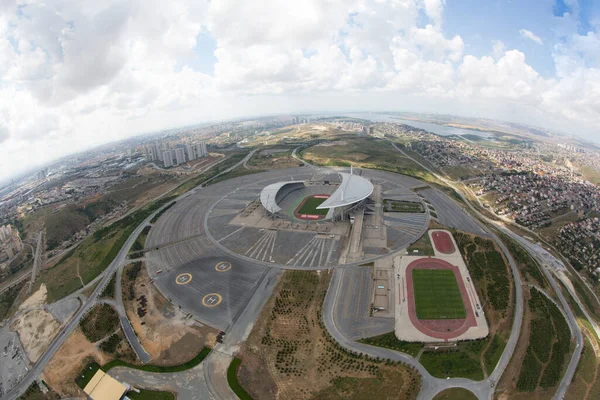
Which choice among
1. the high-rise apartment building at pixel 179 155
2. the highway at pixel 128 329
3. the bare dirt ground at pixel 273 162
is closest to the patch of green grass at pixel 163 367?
the highway at pixel 128 329

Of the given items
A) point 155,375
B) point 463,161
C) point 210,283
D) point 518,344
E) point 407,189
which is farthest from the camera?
point 463,161

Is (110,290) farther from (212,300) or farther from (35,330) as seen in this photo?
(212,300)

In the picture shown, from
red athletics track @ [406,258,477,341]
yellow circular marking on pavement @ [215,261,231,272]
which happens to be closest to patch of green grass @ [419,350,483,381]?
red athletics track @ [406,258,477,341]

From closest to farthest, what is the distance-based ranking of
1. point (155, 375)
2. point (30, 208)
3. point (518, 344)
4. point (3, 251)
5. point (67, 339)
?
point (155, 375) < point (518, 344) < point (67, 339) < point (3, 251) < point (30, 208)

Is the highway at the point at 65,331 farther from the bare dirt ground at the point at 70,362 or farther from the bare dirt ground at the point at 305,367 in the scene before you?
the bare dirt ground at the point at 305,367

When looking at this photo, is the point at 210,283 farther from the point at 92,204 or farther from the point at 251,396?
the point at 92,204

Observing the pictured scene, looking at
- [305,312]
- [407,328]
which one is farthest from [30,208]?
[407,328]

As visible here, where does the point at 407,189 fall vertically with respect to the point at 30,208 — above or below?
above
